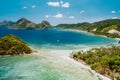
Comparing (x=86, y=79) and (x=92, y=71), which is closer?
(x=86, y=79)

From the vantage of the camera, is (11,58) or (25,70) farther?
(11,58)

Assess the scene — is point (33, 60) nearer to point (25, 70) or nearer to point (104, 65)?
point (25, 70)

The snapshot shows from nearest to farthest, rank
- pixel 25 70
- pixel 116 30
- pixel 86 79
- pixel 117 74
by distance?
pixel 86 79, pixel 117 74, pixel 25 70, pixel 116 30

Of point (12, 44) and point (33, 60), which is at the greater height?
point (12, 44)

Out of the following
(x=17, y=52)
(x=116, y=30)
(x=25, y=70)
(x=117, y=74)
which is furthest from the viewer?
(x=116, y=30)

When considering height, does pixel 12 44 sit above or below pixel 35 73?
above

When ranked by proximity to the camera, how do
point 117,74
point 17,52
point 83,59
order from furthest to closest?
1. point 17,52
2. point 83,59
3. point 117,74

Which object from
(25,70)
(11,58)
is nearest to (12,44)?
(11,58)

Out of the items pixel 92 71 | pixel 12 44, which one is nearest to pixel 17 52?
pixel 12 44

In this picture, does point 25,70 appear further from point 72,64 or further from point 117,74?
point 117,74
